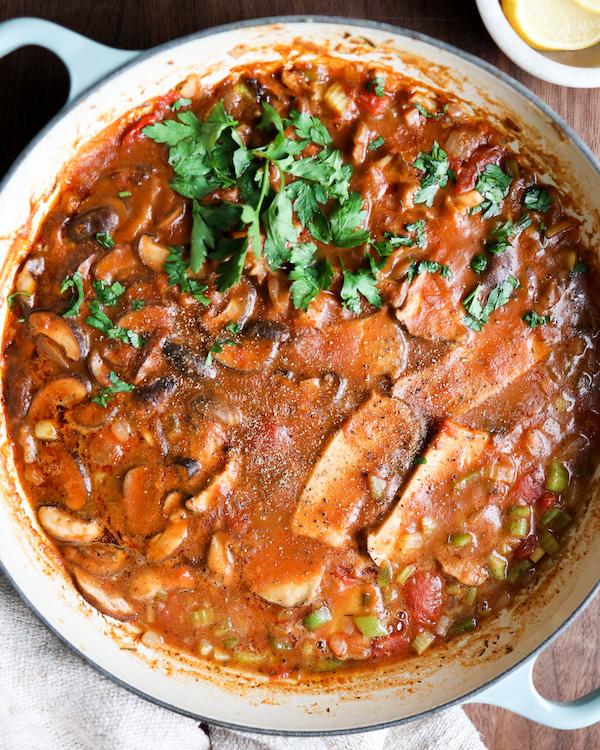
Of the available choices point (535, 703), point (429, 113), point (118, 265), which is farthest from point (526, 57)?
point (535, 703)

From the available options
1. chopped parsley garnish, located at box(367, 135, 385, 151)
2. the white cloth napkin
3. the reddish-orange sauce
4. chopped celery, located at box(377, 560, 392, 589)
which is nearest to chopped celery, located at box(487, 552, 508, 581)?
the reddish-orange sauce

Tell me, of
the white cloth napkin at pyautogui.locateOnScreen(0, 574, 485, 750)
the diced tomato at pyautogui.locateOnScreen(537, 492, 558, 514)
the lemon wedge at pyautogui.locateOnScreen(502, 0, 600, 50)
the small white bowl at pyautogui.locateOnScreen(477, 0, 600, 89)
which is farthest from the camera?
the diced tomato at pyautogui.locateOnScreen(537, 492, 558, 514)

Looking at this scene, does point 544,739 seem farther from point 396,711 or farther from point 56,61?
point 56,61

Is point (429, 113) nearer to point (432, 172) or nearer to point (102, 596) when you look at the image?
point (432, 172)

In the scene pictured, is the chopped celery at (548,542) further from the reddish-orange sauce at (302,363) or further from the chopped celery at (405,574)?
the chopped celery at (405,574)

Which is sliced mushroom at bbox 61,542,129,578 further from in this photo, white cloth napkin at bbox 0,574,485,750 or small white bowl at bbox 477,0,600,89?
small white bowl at bbox 477,0,600,89

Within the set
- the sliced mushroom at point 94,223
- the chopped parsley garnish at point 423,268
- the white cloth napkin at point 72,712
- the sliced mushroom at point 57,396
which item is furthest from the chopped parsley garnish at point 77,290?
the chopped parsley garnish at point 423,268

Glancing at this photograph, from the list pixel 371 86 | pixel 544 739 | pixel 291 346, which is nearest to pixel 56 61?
pixel 371 86
